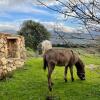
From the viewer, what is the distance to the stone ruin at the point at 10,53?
41.9 feet

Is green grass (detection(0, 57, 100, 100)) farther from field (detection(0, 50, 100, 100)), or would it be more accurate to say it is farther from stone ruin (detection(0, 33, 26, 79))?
stone ruin (detection(0, 33, 26, 79))

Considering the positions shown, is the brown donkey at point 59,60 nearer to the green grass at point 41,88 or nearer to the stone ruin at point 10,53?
the green grass at point 41,88

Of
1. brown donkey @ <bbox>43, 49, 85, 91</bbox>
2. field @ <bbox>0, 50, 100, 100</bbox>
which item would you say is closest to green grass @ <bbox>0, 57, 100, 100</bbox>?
field @ <bbox>0, 50, 100, 100</bbox>

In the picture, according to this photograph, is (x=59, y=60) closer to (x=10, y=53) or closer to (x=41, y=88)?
(x=41, y=88)

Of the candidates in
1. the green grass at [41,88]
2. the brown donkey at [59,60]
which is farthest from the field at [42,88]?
the brown donkey at [59,60]

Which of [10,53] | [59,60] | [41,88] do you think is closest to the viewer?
[41,88]

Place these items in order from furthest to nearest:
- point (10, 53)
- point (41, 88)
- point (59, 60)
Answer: point (10, 53) → point (59, 60) → point (41, 88)

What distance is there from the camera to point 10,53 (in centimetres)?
1562

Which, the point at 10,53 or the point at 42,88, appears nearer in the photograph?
the point at 42,88

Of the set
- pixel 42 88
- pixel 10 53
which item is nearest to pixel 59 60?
pixel 42 88

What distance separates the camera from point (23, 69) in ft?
51.1

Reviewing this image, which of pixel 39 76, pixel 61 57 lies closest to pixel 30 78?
pixel 39 76

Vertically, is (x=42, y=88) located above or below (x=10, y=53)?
below

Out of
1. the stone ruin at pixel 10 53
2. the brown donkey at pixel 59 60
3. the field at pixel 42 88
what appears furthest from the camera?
the stone ruin at pixel 10 53
